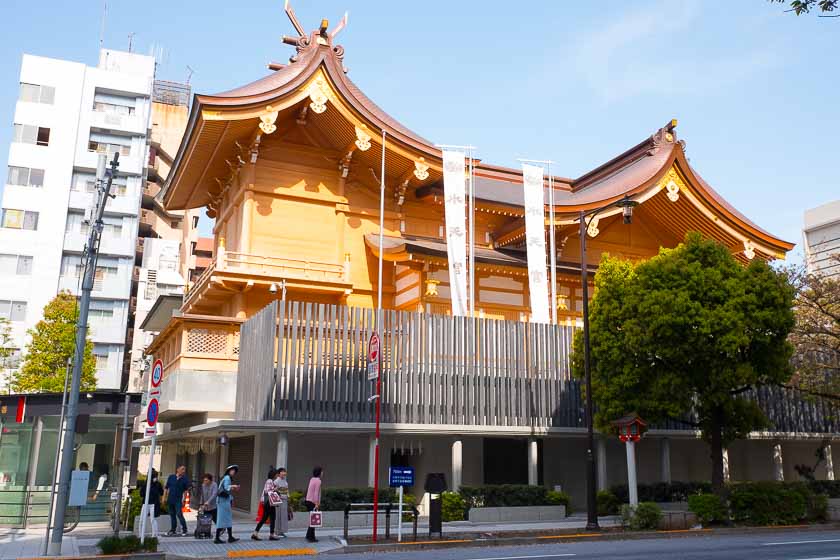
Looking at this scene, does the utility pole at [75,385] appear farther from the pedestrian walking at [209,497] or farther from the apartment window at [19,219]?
the apartment window at [19,219]

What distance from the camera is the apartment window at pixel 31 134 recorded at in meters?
56.8

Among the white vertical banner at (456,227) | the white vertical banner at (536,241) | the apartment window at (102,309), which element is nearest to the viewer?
the white vertical banner at (456,227)

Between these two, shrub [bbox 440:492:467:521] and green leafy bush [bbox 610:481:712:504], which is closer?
shrub [bbox 440:492:467:521]

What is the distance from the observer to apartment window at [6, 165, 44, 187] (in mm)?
56250

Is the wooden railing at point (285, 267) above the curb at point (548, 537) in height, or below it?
above

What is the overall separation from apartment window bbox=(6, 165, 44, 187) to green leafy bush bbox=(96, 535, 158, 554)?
49858 millimetres

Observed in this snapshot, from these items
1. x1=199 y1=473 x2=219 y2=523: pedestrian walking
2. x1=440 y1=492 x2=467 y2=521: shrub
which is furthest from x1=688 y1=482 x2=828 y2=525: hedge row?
x1=199 y1=473 x2=219 y2=523: pedestrian walking

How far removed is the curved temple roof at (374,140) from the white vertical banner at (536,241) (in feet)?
4.90

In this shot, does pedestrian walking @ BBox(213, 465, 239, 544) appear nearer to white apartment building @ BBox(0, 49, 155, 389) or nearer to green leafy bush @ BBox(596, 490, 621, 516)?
green leafy bush @ BBox(596, 490, 621, 516)

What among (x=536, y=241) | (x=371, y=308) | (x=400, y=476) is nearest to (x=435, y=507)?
(x=400, y=476)

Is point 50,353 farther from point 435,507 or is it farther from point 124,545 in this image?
point 435,507

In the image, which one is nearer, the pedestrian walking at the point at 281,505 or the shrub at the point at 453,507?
the pedestrian walking at the point at 281,505

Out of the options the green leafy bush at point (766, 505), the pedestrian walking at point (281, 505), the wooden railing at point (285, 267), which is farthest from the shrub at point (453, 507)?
the wooden railing at point (285, 267)

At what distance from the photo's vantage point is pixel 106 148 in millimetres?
59500
